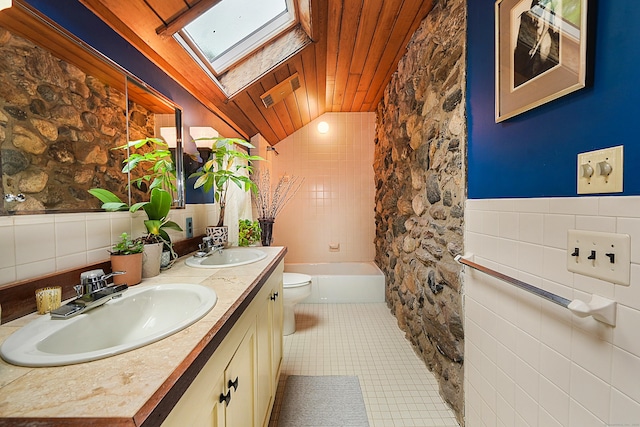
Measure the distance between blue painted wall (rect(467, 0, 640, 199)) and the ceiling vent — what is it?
1373 millimetres

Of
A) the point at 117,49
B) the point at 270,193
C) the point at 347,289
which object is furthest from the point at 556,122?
the point at 270,193

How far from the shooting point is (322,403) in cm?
157

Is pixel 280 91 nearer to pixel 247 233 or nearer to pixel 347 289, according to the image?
pixel 247 233

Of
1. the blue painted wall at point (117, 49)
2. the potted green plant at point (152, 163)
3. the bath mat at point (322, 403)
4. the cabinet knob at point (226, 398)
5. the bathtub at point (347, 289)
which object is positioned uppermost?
the blue painted wall at point (117, 49)

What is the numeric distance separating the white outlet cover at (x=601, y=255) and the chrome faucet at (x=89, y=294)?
1.35 m

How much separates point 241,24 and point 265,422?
2.26 metres

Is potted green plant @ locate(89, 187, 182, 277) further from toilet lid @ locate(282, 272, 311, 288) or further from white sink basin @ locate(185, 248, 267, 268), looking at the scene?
toilet lid @ locate(282, 272, 311, 288)

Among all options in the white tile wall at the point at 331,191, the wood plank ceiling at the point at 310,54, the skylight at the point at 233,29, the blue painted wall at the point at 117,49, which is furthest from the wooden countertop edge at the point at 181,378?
the white tile wall at the point at 331,191

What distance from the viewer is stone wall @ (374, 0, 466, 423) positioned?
1.44 m

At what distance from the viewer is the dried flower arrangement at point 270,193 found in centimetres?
301

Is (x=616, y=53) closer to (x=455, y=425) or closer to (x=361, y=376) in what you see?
(x=455, y=425)

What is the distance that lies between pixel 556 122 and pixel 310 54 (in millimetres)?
1710

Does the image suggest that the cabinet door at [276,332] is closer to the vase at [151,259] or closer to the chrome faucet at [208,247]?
the chrome faucet at [208,247]

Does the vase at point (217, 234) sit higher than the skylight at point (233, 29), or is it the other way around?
the skylight at point (233, 29)
